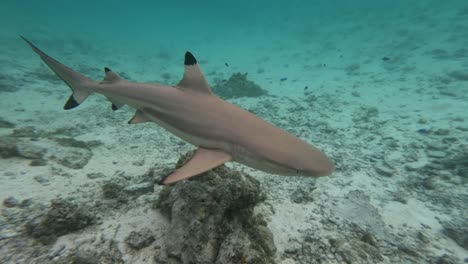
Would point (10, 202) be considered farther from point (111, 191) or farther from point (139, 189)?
point (139, 189)

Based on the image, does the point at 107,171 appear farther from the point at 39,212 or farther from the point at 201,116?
the point at 201,116

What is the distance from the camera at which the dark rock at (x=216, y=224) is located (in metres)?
3.02

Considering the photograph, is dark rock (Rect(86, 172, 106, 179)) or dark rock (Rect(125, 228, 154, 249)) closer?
dark rock (Rect(125, 228, 154, 249))

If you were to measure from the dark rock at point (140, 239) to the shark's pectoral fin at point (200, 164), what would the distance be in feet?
5.46

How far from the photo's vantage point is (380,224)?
16.4ft

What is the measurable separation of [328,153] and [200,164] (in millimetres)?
6655

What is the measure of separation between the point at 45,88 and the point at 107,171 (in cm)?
1337

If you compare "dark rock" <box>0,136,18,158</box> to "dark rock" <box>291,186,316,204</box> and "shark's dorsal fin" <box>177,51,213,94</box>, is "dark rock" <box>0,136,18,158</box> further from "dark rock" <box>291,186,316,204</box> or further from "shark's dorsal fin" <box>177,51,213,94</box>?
"dark rock" <box>291,186,316,204</box>

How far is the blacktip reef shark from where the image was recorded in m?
2.72

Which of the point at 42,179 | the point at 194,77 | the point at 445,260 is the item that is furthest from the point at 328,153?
the point at 42,179

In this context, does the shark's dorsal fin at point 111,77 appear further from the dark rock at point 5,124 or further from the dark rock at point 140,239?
the dark rock at point 5,124

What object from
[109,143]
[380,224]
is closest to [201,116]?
[380,224]

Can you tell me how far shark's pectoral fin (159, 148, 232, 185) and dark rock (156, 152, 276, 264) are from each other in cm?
72

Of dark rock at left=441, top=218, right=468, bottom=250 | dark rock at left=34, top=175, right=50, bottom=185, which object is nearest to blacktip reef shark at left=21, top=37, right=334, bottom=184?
dark rock at left=34, top=175, right=50, bottom=185
